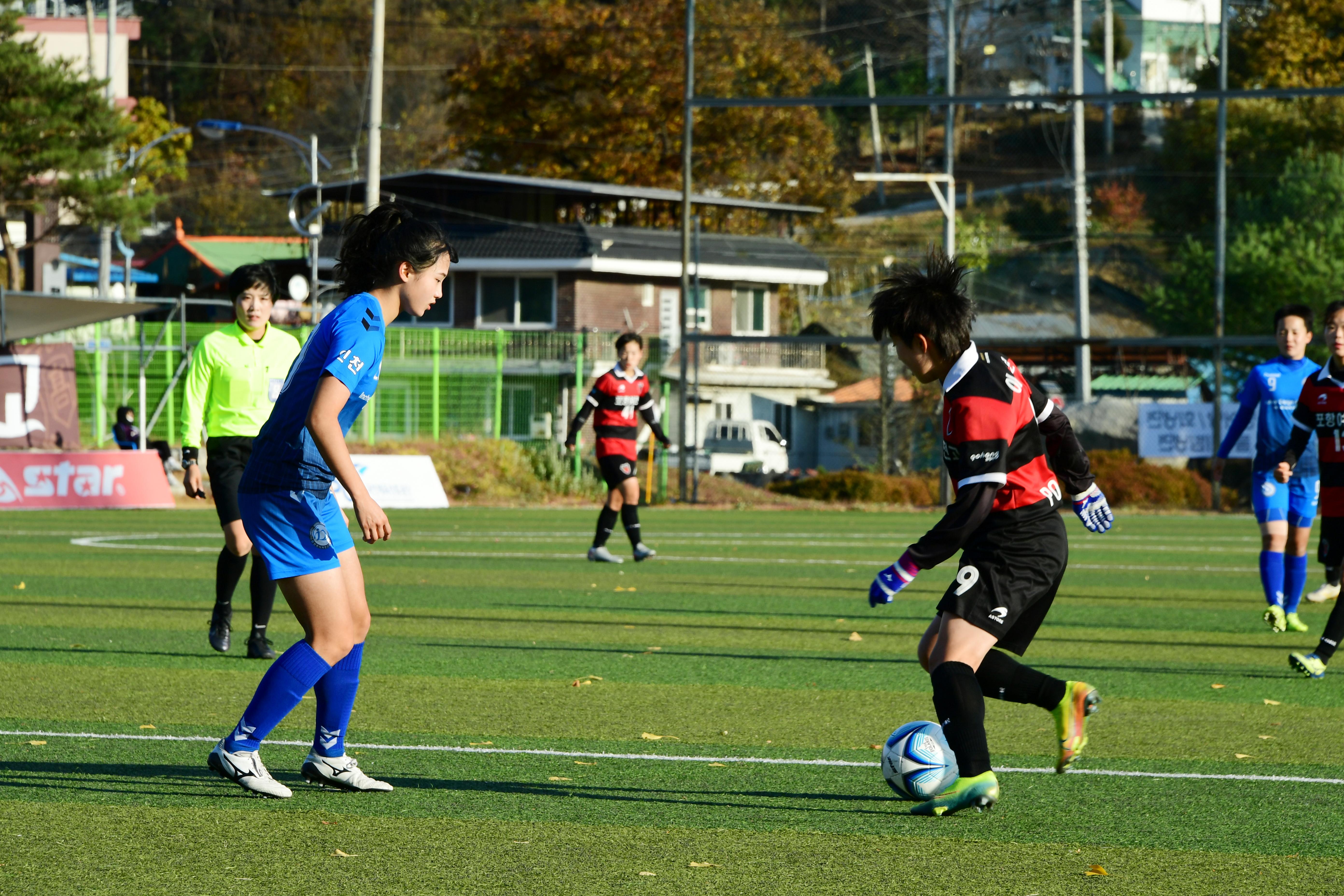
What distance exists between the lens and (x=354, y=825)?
16.8 ft

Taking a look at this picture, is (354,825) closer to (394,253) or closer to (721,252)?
(394,253)

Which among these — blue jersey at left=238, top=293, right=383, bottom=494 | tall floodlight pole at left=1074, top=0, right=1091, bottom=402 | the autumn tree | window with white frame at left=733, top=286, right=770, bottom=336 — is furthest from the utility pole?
blue jersey at left=238, top=293, right=383, bottom=494

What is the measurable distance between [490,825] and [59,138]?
3394 cm

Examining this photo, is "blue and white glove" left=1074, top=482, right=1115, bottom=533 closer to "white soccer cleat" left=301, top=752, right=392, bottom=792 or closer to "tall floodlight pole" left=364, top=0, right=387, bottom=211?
"white soccer cleat" left=301, top=752, right=392, bottom=792

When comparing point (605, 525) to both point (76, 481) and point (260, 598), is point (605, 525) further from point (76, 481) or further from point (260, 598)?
point (76, 481)

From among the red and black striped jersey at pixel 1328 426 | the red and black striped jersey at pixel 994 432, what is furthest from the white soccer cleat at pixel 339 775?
the red and black striped jersey at pixel 1328 426

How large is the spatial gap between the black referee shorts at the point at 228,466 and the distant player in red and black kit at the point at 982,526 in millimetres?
4696

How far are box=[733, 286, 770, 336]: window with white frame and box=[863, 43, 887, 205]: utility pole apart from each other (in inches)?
568

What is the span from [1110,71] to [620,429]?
4738 cm

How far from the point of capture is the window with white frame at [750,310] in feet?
174

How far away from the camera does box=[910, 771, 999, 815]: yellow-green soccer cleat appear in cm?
509

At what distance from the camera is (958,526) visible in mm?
5000

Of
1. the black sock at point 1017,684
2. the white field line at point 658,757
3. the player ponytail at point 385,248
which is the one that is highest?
the player ponytail at point 385,248

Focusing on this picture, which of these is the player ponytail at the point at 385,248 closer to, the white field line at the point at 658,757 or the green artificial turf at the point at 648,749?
the green artificial turf at the point at 648,749
